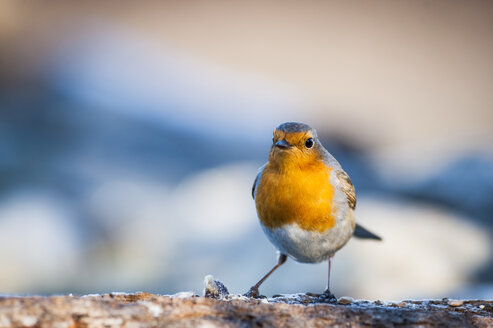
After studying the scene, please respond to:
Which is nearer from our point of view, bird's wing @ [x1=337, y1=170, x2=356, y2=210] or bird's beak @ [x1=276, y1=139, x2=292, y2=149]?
bird's beak @ [x1=276, y1=139, x2=292, y2=149]

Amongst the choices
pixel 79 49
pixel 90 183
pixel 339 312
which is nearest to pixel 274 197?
pixel 339 312

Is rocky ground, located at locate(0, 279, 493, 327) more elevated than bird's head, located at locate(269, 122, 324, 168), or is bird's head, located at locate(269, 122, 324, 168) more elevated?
bird's head, located at locate(269, 122, 324, 168)

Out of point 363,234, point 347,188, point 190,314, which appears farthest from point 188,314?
point 363,234

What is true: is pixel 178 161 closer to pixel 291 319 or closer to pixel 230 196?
pixel 230 196

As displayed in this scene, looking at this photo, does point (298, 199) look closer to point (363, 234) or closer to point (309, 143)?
point (309, 143)

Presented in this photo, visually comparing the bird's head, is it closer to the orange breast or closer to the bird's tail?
the orange breast

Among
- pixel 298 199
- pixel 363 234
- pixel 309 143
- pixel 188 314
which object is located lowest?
pixel 188 314

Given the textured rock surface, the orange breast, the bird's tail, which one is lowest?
A: the textured rock surface

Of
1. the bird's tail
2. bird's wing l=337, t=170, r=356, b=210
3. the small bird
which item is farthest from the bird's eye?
the bird's tail
